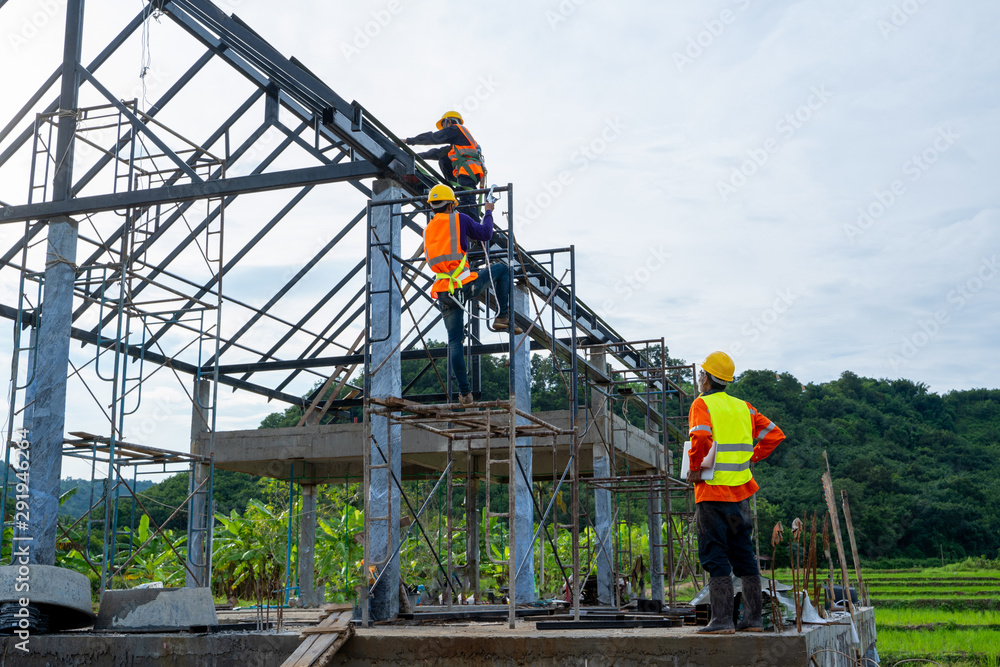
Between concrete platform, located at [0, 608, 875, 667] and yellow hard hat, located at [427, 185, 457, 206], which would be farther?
yellow hard hat, located at [427, 185, 457, 206]

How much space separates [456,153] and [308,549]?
11.7 meters

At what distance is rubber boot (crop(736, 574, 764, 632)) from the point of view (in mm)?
7461

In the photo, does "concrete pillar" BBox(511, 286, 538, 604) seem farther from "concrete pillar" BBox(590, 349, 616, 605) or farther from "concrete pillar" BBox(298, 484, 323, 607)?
"concrete pillar" BBox(298, 484, 323, 607)

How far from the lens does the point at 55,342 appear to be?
13.4 metres

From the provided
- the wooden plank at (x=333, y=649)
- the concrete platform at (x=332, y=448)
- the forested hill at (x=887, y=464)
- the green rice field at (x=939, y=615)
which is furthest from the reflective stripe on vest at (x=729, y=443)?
the forested hill at (x=887, y=464)

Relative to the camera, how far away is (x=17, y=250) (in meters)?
15.0

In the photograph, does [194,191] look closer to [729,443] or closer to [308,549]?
[729,443]

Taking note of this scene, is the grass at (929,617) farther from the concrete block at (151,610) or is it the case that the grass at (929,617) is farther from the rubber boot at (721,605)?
the concrete block at (151,610)

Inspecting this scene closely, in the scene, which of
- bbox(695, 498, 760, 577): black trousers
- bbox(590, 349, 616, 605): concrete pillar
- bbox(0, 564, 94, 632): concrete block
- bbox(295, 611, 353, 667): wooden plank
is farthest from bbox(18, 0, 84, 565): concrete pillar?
bbox(695, 498, 760, 577): black trousers

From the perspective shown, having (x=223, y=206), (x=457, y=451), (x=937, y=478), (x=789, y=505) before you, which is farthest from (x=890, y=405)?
(x=223, y=206)

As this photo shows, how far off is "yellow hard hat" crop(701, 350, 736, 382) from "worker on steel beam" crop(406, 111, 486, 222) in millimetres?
5750

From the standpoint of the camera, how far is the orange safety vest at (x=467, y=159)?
13.0 meters

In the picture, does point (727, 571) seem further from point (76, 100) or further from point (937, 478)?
point (937, 478)

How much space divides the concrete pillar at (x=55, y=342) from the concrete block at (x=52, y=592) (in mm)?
2947
